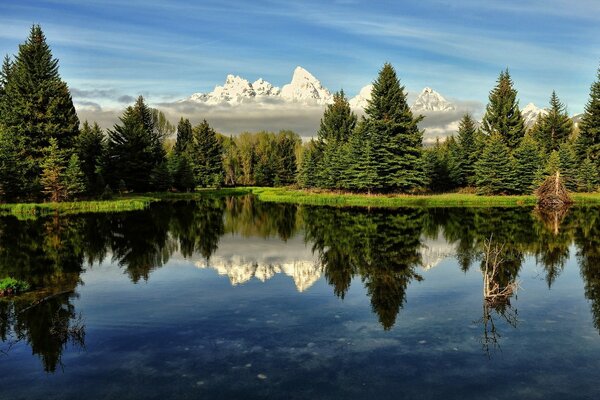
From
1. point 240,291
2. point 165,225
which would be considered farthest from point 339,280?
point 165,225

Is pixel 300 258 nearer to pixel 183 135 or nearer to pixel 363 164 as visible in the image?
pixel 363 164

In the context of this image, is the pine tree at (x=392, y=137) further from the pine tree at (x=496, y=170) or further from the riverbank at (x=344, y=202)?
the pine tree at (x=496, y=170)

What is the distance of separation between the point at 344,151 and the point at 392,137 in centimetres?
923

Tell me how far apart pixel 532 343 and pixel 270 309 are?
773 cm

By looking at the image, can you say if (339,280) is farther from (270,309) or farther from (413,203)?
(413,203)

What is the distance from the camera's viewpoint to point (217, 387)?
9844 mm

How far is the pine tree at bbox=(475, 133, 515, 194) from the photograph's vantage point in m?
61.9

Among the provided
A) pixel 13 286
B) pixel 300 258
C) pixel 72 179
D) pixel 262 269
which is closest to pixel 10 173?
pixel 72 179

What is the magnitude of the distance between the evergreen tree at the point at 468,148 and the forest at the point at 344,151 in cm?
19

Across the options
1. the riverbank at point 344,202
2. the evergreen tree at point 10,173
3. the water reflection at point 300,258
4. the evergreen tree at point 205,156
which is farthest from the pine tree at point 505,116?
the evergreen tree at point 10,173

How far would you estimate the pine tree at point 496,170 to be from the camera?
61.9m

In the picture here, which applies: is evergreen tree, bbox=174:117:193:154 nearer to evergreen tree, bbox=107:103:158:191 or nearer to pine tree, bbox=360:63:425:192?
evergreen tree, bbox=107:103:158:191

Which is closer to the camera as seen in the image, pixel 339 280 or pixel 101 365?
pixel 101 365

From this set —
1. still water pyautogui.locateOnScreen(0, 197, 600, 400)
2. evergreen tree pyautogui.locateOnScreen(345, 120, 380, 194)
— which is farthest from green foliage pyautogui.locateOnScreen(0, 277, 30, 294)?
evergreen tree pyautogui.locateOnScreen(345, 120, 380, 194)
